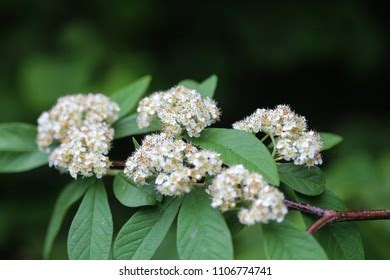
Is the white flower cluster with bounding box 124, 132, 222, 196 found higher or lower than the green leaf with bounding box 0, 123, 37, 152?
lower

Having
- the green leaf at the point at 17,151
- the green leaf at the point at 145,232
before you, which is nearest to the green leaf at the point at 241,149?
the green leaf at the point at 145,232

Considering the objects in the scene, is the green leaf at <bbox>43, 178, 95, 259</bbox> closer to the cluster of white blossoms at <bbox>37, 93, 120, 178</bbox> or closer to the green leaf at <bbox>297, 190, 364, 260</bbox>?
the cluster of white blossoms at <bbox>37, 93, 120, 178</bbox>

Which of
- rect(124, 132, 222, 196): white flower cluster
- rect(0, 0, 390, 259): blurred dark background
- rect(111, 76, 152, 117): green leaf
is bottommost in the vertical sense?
rect(124, 132, 222, 196): white flower cluster

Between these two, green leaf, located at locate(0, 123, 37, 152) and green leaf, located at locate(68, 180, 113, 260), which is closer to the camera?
green leaf, located at locate(68, 180, 113, 260)

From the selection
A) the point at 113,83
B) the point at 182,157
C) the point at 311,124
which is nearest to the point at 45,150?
the point at 182,157

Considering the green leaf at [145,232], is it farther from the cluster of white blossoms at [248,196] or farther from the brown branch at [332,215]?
the brown branch at [332,215]

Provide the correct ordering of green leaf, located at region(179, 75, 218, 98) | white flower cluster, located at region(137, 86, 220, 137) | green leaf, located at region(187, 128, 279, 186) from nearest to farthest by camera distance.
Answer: green leaf, located at region(187, 128, 279, 186), white flower cluster, located at region(137, 86, 220, 137), green leaf, located at region(179, 75, 218, 98)

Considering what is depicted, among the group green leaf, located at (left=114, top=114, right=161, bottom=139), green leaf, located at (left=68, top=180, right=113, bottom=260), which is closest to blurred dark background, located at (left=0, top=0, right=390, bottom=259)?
green leaf, located at (left=114, top=114, right=161, bottom=139)

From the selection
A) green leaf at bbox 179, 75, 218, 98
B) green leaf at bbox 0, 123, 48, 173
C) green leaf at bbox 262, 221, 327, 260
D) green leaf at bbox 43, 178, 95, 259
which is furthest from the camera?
green leaf at bbox 0, 123, 48, 173
